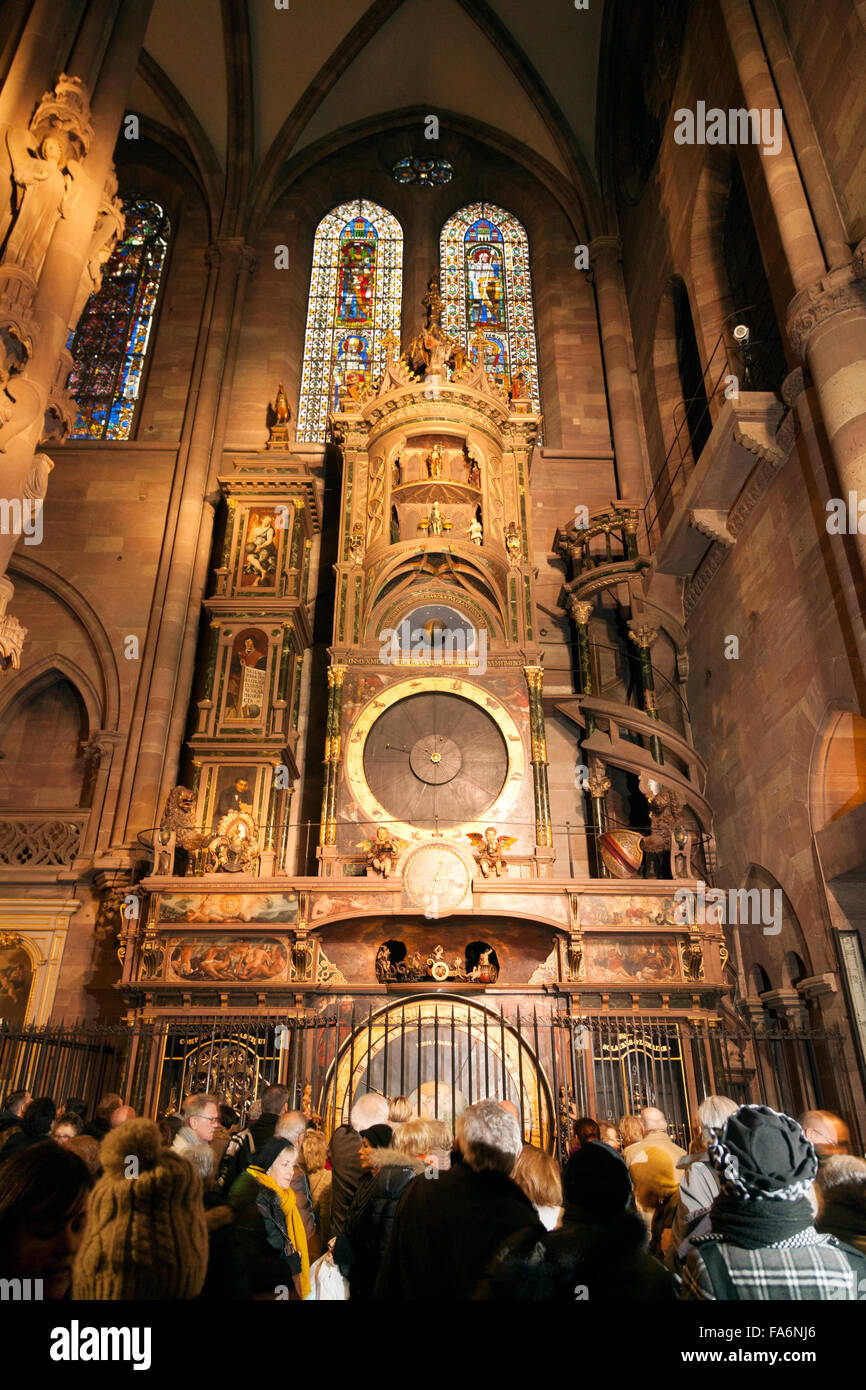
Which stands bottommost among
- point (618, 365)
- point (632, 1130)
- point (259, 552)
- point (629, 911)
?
point (632, 1130)

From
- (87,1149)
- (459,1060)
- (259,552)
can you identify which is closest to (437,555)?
(259,552)

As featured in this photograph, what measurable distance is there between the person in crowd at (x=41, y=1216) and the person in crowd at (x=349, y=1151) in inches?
79.9

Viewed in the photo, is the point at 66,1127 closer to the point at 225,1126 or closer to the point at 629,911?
the point at 225,1126

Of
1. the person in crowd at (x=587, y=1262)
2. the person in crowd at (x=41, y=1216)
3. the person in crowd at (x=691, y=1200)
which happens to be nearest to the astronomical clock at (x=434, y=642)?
the person in crowd at (x=691, y=1200)

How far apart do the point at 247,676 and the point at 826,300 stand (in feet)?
27.1

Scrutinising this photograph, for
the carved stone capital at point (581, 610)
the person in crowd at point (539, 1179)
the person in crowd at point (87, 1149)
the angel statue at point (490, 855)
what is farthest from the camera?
the carved stone capital at point (581, 610)

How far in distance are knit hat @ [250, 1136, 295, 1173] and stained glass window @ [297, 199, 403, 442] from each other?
15.4m

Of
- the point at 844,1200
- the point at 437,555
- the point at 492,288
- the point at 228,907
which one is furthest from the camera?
the point at 492,288

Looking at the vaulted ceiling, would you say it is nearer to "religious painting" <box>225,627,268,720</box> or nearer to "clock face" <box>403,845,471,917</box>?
"religious painting" <box>225,627,268,720</box>

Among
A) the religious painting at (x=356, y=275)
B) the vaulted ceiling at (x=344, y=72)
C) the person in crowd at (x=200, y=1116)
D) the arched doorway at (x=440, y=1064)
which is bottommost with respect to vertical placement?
the person in crowd at (x=200, y=1116)

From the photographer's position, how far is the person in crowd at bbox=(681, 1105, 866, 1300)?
198 cm

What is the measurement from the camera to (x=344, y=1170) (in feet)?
13.1

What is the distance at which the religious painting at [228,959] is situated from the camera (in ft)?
32.0

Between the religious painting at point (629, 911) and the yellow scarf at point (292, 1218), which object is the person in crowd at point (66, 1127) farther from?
the religious painting at point (629, 911)
